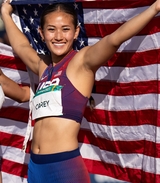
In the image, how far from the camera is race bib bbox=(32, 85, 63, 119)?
2.00 m

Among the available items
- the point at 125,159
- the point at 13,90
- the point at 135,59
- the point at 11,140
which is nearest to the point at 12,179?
the point at 11,140

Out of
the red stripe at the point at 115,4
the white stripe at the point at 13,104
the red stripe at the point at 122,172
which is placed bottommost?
the red stripe at the point at 122,172

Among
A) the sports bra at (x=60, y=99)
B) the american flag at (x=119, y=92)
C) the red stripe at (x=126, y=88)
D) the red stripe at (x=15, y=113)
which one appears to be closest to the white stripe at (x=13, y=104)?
the red stripe at (x=15, y=113)

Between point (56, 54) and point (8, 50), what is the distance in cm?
64

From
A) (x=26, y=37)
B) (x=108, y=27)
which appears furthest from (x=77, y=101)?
(x=26, y=37)

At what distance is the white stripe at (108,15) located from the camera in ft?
7.14

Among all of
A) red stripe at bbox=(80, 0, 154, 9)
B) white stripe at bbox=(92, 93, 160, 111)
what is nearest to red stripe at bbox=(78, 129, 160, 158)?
white stripe at bbox=(92, 93, 160, 111)

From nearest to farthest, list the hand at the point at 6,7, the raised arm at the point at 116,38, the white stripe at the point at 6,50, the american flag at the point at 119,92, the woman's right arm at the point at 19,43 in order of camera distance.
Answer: the raised arm at the point at 116,38 < the american flag at the point at 119,92 < the woman's right arm at the point at 19,43 < the hand at the point at 6,7 < the white stripe at the point at 6,50

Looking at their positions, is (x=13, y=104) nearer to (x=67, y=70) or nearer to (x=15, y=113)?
(x=15, y=113)

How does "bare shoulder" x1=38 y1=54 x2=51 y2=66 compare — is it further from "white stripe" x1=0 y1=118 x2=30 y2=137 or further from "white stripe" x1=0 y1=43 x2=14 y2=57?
"white stripe" x1=0 y1=118 x2=30 y2=137

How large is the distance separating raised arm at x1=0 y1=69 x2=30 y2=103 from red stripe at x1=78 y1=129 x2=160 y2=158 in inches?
15.2

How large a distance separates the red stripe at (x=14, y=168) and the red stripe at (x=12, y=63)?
59 centimetres

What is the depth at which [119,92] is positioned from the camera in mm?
2340

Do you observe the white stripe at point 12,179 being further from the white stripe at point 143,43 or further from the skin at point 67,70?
the white stripe at point 143,43
